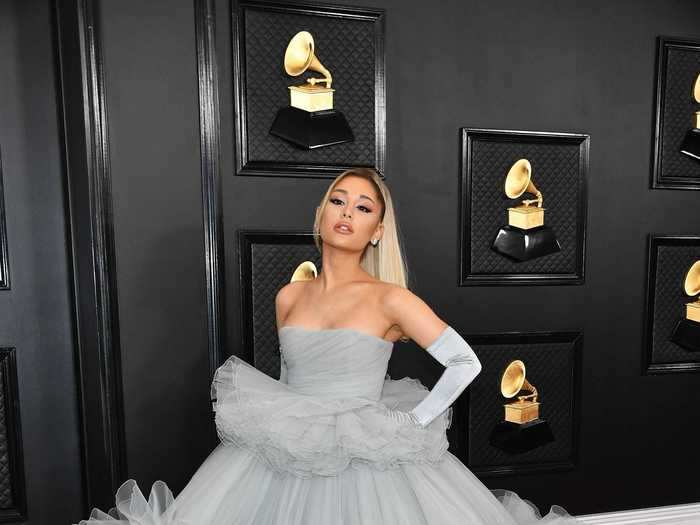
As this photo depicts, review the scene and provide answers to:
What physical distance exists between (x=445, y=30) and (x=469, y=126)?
446mm

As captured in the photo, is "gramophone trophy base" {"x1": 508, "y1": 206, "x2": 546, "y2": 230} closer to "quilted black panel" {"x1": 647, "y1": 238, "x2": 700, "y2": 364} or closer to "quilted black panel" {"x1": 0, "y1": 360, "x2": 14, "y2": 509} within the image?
"quilted black panel" {"x1": 647, "y1": 238, "x2": 700, "y2": 364}

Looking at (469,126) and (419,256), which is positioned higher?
(469,126)

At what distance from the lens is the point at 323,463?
1697mm

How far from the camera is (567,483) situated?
3.02 meters

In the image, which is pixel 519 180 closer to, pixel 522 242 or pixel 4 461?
pixel 522 242

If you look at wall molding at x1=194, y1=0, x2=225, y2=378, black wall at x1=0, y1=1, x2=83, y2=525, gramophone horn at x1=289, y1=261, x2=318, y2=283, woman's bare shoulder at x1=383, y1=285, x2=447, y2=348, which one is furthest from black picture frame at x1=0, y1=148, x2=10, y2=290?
woman's bare shoulder at x1=383, y1=285, x2=447, y2=348

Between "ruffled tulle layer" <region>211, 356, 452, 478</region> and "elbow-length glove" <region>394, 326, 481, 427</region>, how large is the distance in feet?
0.15

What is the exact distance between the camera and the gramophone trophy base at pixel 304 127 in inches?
98.3

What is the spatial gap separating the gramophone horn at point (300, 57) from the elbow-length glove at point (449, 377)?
1298 millimetres

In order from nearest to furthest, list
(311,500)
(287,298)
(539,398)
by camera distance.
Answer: (311,500), (287,298), (539,398)

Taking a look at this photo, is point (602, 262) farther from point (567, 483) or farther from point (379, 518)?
point (379, 518)

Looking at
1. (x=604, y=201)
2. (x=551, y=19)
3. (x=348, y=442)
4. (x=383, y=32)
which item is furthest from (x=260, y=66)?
(x=604, y=201)

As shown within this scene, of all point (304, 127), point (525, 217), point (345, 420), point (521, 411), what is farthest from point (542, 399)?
point (304, 127)

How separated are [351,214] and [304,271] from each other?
0.65m
